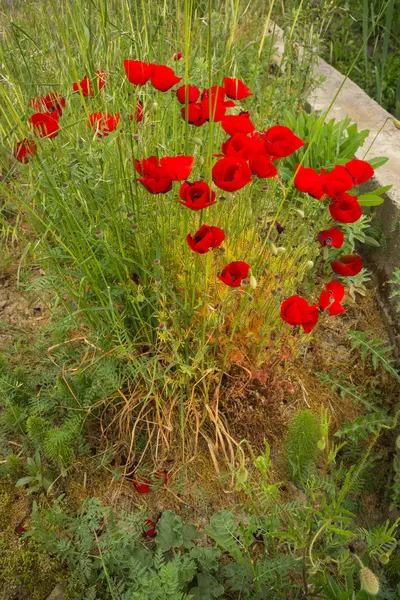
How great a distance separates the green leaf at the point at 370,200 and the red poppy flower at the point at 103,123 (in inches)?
A: 40.9

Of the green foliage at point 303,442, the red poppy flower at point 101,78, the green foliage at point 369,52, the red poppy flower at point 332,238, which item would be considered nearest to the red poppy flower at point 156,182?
the red poppy flower at point 101,78

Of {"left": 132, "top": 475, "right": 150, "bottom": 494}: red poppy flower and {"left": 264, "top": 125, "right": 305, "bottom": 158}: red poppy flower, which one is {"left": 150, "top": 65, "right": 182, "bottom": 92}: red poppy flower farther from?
{"left": 132, "top": 475, "right": 150, "bottom": 494}: red poppy flower

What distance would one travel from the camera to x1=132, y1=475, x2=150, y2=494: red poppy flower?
1.54 metres

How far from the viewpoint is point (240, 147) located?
123 centimetres

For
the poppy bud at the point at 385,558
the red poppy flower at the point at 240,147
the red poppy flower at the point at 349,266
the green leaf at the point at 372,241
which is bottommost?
the green leaf at the point at 372,241

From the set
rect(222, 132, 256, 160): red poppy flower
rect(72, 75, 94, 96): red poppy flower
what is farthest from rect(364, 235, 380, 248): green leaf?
rect(72, 75, 94, 96): red poppy flower

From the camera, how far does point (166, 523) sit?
140cm

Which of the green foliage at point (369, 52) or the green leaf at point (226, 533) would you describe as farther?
the green foliage at point (369, 52)

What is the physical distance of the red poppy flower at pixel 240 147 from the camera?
1.20m

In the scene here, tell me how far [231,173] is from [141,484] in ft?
3.25

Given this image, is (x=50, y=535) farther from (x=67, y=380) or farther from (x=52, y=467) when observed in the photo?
(x=67, y=380)

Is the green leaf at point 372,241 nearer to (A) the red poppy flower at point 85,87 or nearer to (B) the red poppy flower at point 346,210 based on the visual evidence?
(B) the red poppy flower at point 346,210

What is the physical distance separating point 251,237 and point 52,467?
1.01m

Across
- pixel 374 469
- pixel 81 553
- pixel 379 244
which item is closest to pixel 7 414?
pixel 81 553
